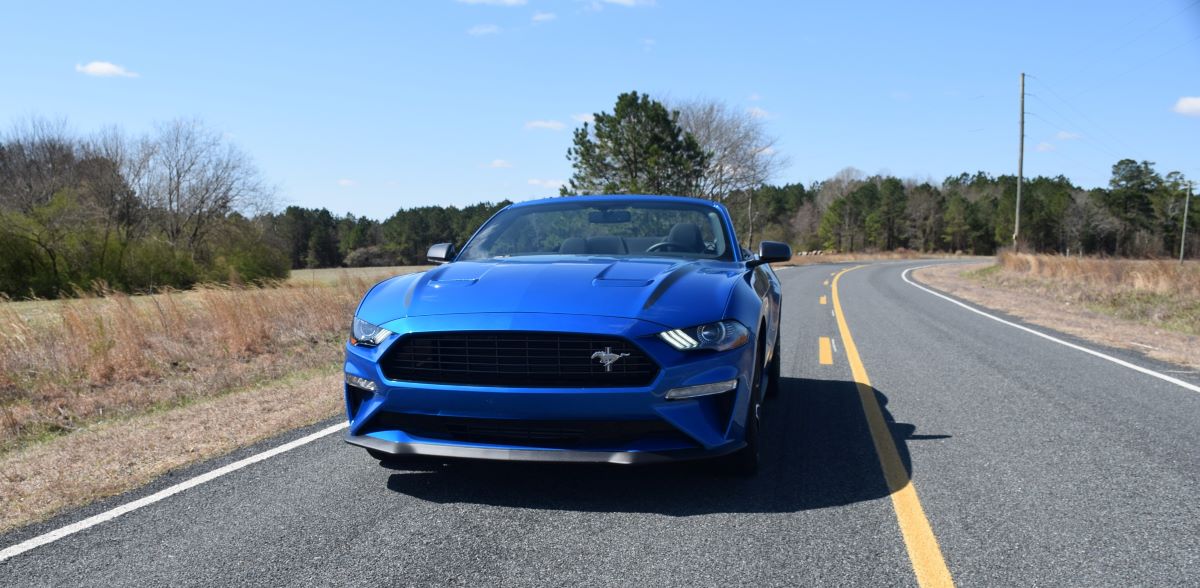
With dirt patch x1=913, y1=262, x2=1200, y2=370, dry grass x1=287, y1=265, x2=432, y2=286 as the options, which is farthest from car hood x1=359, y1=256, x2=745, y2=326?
dirt patch x1=913, y1=262, x2=1200, y2=370

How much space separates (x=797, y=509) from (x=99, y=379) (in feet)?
24.4

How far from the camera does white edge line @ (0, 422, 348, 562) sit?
3093 mm

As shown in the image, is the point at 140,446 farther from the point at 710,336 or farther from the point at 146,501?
the point at 710,336

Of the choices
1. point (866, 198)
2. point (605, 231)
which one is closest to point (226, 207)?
point (605, 231)

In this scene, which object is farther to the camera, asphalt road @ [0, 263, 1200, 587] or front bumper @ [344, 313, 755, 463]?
front bumper @ [344, 313, 755, 463]

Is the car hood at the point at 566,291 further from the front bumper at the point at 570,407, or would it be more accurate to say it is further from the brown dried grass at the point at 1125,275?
the brown dried grass at the point at 1125,275

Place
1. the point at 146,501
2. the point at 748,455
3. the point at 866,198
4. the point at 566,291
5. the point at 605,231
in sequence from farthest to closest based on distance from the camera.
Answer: the point at 866,198
the point at 605,231
the point at 748,455
the point at 146,501
the point at 566,291

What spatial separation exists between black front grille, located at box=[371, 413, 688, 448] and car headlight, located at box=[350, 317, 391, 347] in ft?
1.27

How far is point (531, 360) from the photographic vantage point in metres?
3.32

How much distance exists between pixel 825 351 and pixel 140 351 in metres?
8.16

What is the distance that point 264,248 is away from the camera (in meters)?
36.8

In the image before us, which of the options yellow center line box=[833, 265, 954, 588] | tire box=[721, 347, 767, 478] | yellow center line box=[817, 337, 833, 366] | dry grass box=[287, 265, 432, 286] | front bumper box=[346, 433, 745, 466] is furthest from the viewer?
dry grass box=[287, 265, 432, 286]

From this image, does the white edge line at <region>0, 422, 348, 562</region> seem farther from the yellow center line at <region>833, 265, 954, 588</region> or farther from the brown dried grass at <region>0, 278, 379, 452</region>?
the yellow center line at <region>833, 265, 954, 588</region>

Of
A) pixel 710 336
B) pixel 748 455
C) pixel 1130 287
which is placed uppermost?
pixel 710 336
